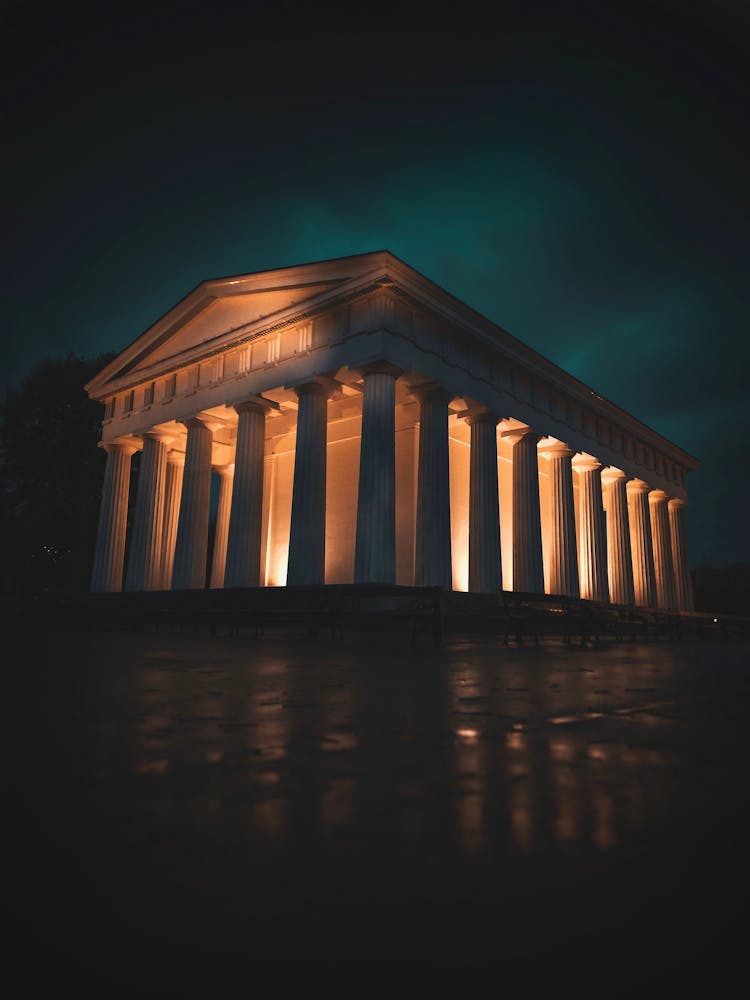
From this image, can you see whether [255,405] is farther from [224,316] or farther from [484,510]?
[484,510]

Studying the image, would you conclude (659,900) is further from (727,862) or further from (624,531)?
(624,531)

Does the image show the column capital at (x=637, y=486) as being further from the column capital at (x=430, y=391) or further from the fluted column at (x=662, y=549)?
the column capital at (x=430, y=391)

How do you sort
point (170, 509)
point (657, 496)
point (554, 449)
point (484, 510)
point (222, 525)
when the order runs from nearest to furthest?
point (484, 510), point (554, 449), point (170, 509), point (222, 525), point (657, 496)

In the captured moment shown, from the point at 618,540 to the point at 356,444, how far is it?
711 inches

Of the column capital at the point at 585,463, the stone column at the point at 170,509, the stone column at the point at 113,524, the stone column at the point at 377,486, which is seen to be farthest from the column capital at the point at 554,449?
→ the stone column at the point at 113,524

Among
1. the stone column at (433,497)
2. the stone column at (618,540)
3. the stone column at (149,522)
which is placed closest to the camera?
the stone column at (433,497)

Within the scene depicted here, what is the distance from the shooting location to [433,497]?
2248cm

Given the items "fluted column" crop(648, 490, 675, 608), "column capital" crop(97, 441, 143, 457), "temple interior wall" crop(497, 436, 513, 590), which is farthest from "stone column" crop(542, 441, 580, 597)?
"column capital" crop(97, 441, 143, 457)

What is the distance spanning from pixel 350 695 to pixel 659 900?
3254 millimetres

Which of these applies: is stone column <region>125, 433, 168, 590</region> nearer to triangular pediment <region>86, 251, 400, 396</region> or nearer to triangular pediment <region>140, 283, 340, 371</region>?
triangular pediment <region>86, 251, 400, 396</region>

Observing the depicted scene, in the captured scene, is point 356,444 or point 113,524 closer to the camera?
point 356,444

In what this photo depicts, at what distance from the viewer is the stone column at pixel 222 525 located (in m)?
34.3

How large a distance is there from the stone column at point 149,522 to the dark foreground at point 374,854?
28.0 metres

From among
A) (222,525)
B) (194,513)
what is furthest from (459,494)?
(222,525)
